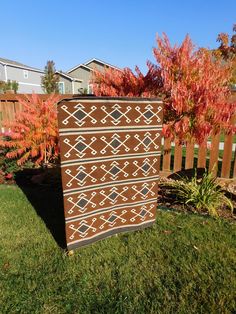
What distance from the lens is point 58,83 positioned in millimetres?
38375

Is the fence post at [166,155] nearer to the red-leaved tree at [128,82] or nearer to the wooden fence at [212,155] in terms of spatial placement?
the wooden fence at [212,155]

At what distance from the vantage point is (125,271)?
2.55 metres

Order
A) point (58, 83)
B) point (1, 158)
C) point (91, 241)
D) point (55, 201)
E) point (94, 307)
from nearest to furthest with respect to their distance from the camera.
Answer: point (94, 307) → point (91, 241) → point (55, 201) → point (1, 158) → point (58, 83)

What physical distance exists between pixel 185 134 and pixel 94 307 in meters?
2.60

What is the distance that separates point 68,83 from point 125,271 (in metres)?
39.2

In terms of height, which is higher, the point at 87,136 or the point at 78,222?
the point at 87,136

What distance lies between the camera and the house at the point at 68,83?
124ft

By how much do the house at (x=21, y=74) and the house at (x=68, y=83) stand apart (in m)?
4.64

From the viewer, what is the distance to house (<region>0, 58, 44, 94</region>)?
38.1 meters

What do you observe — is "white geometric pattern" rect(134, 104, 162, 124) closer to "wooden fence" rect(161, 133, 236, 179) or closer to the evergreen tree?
"wooden fence" rect(161, 133, 236, 179)

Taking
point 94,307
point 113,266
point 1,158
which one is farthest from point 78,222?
point 1,158

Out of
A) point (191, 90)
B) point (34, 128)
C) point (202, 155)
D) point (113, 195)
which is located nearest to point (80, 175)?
point (113, 195)

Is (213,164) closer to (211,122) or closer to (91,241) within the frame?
(211,122)

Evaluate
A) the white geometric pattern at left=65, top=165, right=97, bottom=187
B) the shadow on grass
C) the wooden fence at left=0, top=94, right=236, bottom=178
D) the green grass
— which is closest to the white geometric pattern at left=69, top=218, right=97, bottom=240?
the green grass
